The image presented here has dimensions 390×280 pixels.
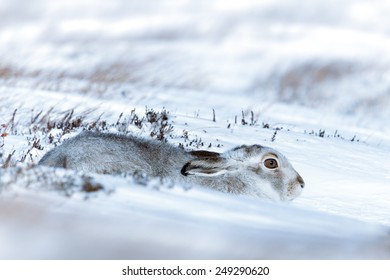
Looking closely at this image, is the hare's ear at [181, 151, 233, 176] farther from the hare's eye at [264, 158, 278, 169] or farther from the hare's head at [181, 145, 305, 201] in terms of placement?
the hare's eye at [264, 158, 278, 169]

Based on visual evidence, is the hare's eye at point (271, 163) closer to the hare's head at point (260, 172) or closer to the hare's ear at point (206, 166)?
the hare's head at point (260, 172)

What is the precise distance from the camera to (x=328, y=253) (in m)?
5.03

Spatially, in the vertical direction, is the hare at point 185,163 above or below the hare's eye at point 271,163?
below

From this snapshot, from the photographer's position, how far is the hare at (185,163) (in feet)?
27.6

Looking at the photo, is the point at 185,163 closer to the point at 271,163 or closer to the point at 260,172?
the point at 260,172

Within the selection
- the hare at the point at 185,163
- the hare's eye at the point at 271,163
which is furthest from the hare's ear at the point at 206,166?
the hare's eye at the point at 271,163

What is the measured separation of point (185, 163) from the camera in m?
8.66

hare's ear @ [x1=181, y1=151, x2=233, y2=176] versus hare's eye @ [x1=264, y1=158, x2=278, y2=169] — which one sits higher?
hare's eye @ [x1=264, y1=158, x2=278, y2=169]

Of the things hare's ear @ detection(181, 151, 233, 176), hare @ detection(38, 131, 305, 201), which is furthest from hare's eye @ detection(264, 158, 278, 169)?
hare's ear @ detection(181, 151, 233, 176)

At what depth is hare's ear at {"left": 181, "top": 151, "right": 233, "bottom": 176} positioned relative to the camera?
27.4ft

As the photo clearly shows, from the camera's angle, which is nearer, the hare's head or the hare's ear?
the hare's ear

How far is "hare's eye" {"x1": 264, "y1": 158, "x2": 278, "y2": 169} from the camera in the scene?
363 inches

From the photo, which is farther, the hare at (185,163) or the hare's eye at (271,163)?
the hare's eye at (271,163)

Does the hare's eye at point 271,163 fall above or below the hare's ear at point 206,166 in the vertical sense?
above
